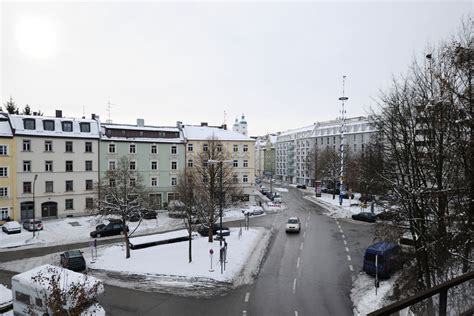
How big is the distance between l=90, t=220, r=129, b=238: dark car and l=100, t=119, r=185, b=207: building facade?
10948mm

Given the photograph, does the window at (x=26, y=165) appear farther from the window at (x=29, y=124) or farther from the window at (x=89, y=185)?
the window at (x=89, y=185)

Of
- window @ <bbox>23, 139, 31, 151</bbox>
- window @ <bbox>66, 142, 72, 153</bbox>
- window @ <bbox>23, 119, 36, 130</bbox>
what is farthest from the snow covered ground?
window @ <bbox>23, 119, 36, 130</bbox>

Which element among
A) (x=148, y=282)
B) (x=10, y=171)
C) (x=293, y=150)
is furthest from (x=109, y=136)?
(x=293, y=150)

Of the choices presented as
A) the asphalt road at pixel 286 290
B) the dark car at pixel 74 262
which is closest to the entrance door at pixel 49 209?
the asphalt road at pixel 286 290

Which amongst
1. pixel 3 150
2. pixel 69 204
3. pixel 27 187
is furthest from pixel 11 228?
pixel 3 150

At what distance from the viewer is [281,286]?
64.0ft

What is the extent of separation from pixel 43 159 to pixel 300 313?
36.2m

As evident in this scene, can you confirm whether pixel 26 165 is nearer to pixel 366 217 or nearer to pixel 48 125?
pixel 48 125

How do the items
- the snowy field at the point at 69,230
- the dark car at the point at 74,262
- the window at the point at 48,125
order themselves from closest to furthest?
the dark car at the point at 74,262, the snowy field at the point at 69,230, the window at the point at 48,125

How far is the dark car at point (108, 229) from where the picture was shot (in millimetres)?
32731

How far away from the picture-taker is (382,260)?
2002 centimetres

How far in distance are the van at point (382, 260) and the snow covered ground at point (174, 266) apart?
23.1 ft

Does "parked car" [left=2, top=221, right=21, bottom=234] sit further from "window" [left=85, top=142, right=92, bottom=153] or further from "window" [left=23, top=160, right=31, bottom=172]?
"window" [left=85, top=142, right=92, bottom=153]

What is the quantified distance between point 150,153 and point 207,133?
30.6 ft
